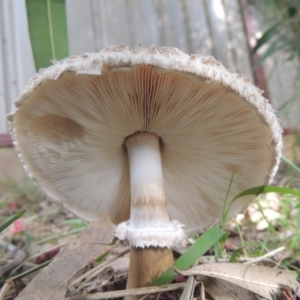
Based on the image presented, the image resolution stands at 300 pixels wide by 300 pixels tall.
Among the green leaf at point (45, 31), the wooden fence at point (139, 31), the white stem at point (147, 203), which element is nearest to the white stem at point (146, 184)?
the white stem at point (147, 203)

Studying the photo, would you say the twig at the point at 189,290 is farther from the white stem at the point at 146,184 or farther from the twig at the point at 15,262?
the twig at the point at 15,262

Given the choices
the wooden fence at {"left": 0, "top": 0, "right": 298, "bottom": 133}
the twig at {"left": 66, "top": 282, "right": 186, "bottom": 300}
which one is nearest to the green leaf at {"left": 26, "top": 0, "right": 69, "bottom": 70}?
the twig at {"left": 66, "top": 282, "right": 186, "bottom": 300}

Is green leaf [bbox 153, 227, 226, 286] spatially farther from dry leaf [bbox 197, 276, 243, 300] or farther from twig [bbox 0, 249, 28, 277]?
twig [bbox 0, 249, 28, 277]

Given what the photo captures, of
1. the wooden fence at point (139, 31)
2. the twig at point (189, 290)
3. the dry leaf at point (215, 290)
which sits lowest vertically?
the dry leaf at point (215, 290)

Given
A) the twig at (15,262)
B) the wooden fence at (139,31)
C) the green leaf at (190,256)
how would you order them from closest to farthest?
the green leaf at (190,256)
the twig at (15,262)
the wooden fence at (139,31)

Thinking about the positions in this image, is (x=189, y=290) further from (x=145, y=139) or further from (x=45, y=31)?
(x=45, y=31)

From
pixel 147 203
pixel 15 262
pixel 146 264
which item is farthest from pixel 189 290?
pixel 15 262

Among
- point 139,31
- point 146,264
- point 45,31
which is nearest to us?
point 146,264
